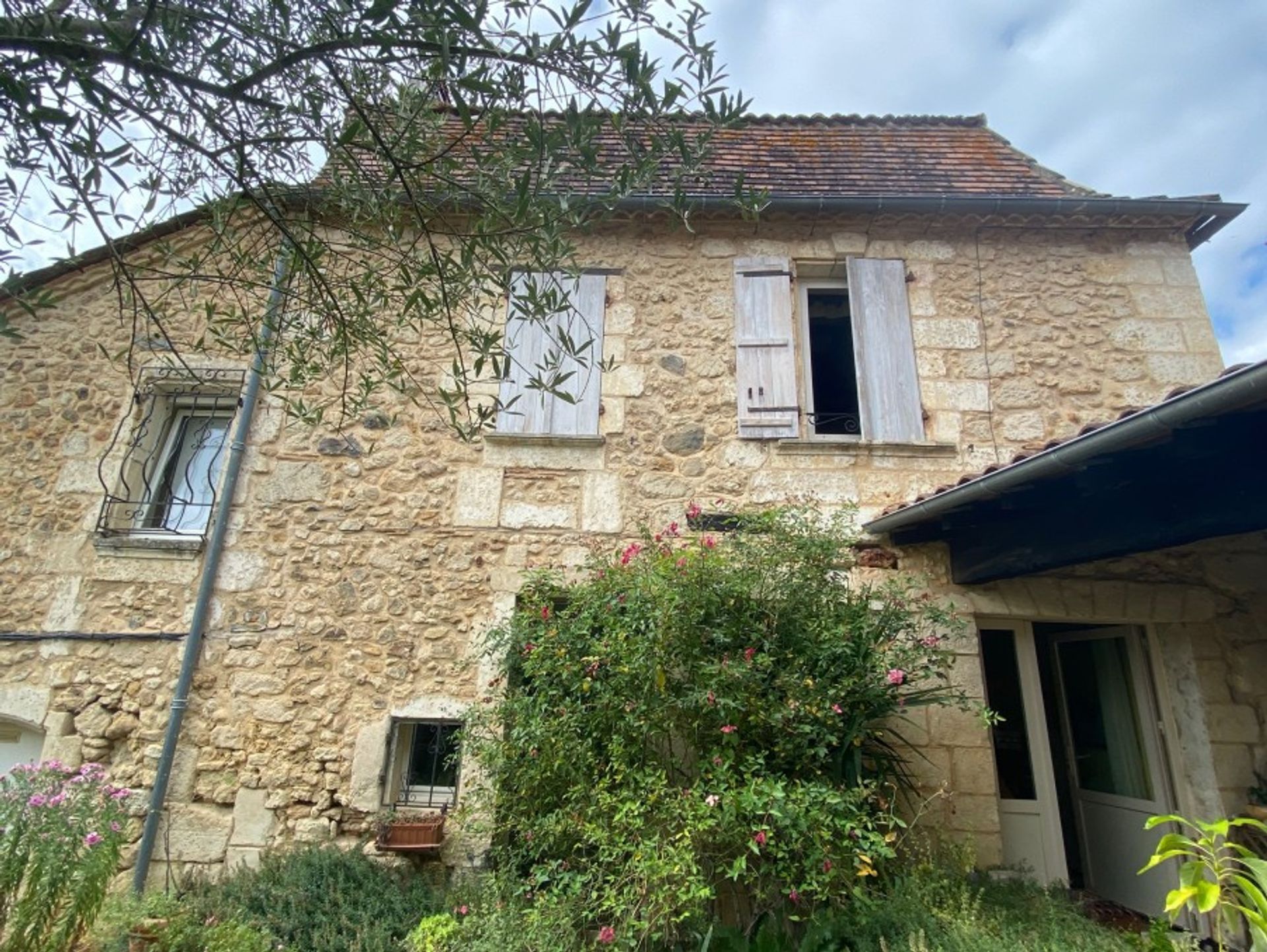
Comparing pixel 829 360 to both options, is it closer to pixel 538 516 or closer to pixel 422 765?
pixel 538 516

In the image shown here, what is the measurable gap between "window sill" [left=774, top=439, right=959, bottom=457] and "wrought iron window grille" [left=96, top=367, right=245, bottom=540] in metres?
3.83

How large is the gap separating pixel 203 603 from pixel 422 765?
1696mm

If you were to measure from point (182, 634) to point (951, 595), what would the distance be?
475 cm

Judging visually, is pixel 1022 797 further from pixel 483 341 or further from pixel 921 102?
pixel 921 102

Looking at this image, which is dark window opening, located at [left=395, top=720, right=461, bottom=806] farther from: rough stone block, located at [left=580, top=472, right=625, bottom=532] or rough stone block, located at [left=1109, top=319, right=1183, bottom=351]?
rough stone block, located at [left=1109, top=319, right=1183, bottom=351]

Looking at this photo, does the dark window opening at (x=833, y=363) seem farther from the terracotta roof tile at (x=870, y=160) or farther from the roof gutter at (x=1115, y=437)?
the roof gutter at (x=1115, y=437)

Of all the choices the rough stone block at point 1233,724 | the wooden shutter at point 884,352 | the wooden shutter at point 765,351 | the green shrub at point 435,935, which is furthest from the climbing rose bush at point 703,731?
the rough stone block at point 1233,724

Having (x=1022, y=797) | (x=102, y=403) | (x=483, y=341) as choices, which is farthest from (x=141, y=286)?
(x=1022, y=797)

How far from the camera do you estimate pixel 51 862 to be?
2844 millimetres

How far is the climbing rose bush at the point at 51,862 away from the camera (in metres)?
2.75

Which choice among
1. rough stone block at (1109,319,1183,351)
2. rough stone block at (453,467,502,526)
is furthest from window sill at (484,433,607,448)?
rough stone block at (1109,319,1183,351)

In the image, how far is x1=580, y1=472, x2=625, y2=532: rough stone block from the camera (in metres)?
4.24

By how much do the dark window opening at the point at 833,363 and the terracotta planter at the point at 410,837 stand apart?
11.4ft

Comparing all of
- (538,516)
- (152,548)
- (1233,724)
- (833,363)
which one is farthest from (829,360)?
(152,548)
